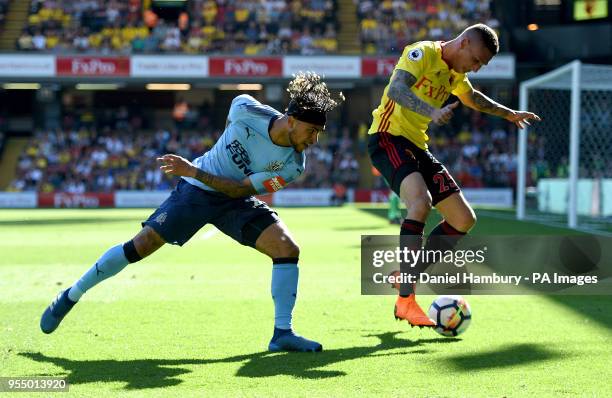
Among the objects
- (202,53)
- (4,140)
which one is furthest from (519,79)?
(4,140)

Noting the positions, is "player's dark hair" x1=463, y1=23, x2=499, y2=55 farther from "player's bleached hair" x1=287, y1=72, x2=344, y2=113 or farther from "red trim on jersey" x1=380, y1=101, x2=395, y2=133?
"player's bleached hair" x1=287, y1=72, x2=344, y2=113

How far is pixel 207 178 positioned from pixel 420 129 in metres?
1.98

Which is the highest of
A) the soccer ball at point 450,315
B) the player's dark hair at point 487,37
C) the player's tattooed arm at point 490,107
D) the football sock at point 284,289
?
the player's dark hair at point 487,37

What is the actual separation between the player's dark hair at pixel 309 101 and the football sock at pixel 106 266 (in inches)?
56.6

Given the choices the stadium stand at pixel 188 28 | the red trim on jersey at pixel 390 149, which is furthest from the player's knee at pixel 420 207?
the stadium stand at pixel 188 28

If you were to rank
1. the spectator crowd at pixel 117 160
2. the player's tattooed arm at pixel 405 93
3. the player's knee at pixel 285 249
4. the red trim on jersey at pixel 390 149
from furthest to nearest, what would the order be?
1. the spectator crowd at pixel 117 160
2. the red trim on jersey at pixel 390 149
3. the player's tattooed arm at pixel 405 93
4. the player's knee at pixel 285 249

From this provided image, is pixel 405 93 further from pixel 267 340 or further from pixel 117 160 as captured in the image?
pixel 117 160

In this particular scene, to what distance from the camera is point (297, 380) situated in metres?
4.84

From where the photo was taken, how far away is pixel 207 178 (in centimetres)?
582

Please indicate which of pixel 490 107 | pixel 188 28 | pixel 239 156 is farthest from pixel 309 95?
pixel 188 28

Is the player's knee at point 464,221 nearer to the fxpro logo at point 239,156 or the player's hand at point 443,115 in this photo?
the player's hand at point 443,115

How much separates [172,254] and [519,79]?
2749 cm

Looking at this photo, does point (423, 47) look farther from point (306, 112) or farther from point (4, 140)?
point (4, 140)

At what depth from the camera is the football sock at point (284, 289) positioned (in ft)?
19.2
